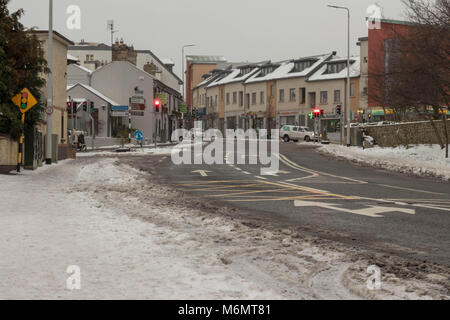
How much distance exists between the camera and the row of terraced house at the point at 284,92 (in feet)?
242

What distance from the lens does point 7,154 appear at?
62.0ft

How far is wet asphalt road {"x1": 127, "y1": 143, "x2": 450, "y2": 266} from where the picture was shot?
7.89 metres

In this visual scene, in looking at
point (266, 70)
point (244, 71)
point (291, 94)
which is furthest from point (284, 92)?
point (244, 71)

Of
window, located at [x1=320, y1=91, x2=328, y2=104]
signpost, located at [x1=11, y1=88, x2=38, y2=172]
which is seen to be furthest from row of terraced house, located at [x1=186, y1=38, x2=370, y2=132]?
signpost, located at [x1=11, y1=88, x2=38, y2=172]

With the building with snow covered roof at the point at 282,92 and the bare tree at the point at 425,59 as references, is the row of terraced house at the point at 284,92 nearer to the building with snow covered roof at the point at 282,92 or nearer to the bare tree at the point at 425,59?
the building with snow covered roof at the point at 282,92

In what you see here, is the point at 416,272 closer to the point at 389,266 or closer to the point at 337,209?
the point at 389,266

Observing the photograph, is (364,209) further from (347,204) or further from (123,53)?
(123,53)

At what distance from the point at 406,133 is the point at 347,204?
30.0m

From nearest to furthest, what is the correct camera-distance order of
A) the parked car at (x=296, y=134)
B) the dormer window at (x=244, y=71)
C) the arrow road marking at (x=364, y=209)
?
the arrow road marking at (x=364, y=209), the parked car at (x=296, y=134), the dormer window at (x=244, y=71)

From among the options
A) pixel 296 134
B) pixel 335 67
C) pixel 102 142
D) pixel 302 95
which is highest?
pixel 335 67

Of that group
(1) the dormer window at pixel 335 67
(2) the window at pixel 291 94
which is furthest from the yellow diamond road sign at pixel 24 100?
(2) the window at pixel 291 94

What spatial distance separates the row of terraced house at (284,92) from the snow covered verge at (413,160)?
27.6 metres

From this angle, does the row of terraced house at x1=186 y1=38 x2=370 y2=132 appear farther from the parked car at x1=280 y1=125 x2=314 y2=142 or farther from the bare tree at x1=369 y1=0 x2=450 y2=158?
the bare tree at x1=369 y1=0 x2=450 y2=158
